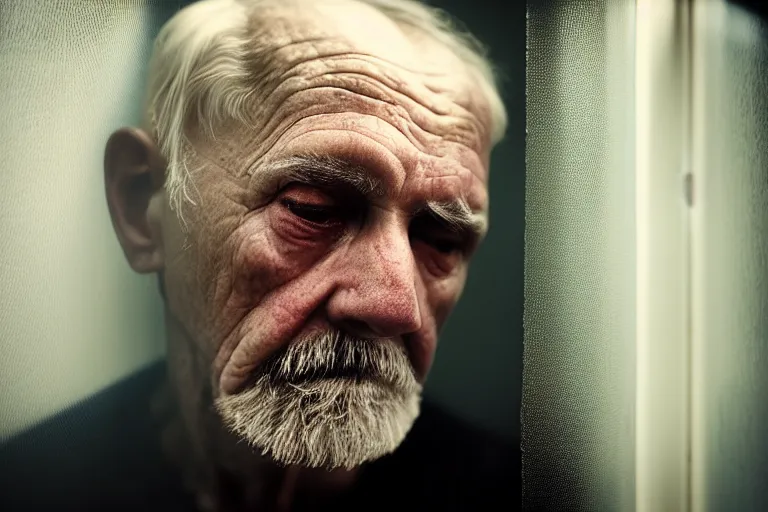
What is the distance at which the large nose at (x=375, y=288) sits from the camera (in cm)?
98

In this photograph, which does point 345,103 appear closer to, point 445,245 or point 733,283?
point 445,245

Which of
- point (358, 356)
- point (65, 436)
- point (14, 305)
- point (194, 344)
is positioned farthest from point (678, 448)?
point (14, 305)

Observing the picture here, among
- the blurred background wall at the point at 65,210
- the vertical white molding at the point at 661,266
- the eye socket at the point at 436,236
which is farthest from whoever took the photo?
the vertical white molding at the point at 661,266

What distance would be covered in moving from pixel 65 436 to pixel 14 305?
0.22 m

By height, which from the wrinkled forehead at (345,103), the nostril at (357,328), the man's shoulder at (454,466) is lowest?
the man's shoulder at (454,466)

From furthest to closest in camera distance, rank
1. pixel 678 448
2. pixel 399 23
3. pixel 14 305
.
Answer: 1. pixel 678 448
2. pixel 399 23
3. pixel 14 305

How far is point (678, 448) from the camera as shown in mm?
1189

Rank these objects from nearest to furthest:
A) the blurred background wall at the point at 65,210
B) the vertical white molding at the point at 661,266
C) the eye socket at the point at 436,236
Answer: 1. the blurred background wall at the point at 65,210
2. the eye socket at the point at 436,236
3. the vertical white molding at the point at 661,266

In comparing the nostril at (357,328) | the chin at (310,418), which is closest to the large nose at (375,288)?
the nostril at (357,328)

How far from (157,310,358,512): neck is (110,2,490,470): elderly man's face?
2 cm

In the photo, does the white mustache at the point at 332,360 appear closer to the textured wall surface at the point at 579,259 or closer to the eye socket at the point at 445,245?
the eye socket at the point at 445,245

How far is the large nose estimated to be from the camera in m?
0.98

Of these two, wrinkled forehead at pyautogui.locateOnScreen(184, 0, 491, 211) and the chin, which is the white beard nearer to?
the chin

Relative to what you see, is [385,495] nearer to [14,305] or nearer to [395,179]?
[395,179]
